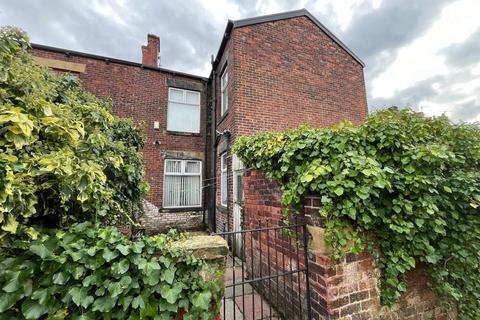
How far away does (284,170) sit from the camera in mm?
2430

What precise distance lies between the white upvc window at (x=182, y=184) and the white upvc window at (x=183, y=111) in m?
1.41

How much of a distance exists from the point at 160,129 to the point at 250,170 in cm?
602

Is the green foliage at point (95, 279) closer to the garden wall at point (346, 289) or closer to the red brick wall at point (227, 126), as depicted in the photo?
the garden wall at point (346, 289)

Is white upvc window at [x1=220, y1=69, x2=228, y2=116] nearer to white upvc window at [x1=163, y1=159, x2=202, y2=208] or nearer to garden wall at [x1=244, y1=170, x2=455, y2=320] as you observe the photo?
white upvc window at [x1=163, y1=159, x2=202, y2=208]

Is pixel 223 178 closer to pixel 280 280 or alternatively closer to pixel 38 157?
pixel 280 280

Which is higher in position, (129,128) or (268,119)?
(268,119)

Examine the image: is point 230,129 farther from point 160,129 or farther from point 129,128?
point 160,129

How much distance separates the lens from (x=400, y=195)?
208cm

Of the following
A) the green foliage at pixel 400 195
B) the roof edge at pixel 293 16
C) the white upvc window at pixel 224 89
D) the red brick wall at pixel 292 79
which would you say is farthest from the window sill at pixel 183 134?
the green foliage at pixel 400 195

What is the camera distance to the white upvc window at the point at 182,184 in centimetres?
822

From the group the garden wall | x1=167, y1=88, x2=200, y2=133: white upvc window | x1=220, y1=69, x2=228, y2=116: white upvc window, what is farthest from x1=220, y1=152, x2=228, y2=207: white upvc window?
the garden wall

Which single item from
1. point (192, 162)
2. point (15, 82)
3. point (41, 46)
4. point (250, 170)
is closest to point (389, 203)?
point (250, 170)

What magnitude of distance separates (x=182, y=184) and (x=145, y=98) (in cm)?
361

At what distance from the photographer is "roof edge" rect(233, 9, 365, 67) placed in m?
6.37
